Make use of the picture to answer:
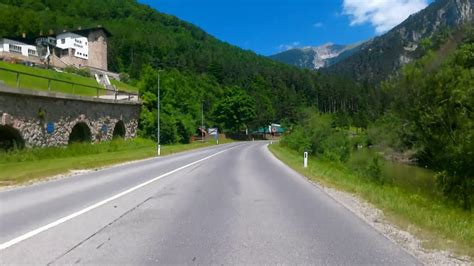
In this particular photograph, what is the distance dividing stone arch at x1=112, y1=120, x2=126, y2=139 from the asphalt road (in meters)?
37.7

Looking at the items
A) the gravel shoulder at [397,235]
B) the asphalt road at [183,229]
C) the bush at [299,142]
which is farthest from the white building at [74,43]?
the gravel shoulder at [397,235]

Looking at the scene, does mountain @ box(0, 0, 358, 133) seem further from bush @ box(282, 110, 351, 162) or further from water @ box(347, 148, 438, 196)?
water @ box(347, 148, 438, 196)

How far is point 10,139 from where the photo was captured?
3238 centimetres

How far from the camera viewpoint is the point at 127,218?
989 centimetres

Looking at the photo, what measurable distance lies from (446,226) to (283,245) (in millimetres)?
3977

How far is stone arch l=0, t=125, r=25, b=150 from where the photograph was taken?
102 feet

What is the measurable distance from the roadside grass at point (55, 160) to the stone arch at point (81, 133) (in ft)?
4.61

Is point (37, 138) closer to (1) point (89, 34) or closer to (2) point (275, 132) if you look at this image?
(1) point (89, 34)

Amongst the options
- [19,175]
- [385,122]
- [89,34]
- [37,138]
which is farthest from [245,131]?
[19,175]

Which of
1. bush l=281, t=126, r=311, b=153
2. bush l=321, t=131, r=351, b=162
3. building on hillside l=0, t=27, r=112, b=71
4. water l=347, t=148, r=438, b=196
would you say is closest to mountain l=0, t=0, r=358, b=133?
building on hillside l=0, t=27, r=112, b=71

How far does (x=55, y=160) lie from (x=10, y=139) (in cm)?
485

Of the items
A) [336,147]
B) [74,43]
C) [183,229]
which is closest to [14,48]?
[74,43]

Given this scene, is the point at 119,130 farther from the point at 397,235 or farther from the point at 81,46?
the point at 81,46

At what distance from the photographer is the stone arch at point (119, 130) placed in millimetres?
52312
